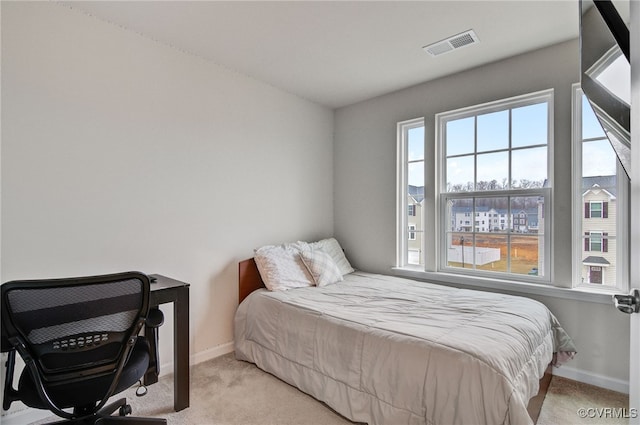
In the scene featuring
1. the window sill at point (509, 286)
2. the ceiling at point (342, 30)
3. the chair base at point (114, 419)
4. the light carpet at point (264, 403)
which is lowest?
the light carpet at point (264, 403)

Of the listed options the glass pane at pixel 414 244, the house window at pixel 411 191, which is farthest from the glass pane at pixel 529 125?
the glass pane at pixel 414 244

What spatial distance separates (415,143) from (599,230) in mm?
1708

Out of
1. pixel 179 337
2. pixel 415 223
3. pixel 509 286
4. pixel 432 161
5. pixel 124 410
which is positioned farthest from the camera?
pixel 415 223

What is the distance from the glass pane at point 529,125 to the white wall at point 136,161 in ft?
6.91

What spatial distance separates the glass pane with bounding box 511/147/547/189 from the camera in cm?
262

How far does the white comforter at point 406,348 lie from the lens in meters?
1.47

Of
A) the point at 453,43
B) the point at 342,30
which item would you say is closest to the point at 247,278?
the point at 342,30

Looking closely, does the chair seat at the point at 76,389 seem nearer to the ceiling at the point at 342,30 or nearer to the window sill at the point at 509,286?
the ceiling at the point at 342,30

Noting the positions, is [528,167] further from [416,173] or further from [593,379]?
[593,379]

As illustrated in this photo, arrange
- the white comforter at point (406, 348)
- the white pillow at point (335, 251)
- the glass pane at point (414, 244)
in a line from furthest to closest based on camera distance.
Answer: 1. the white pillow at point (335, 251)
2. the glass pane at point (414, 244)
3. the white comforter at point (406, 348)

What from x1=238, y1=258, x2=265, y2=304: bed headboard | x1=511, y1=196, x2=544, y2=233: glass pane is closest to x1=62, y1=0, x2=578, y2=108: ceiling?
x1=511, y1=196, x2=544, y2=233: glass pane

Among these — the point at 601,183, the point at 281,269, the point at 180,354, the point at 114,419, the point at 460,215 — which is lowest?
the point at 114,419

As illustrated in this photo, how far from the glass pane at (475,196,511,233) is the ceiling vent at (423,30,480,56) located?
131cm

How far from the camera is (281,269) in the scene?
2.86 meters
